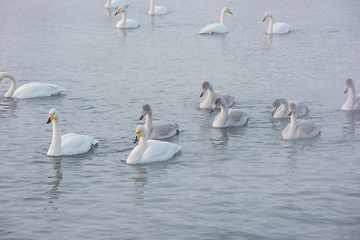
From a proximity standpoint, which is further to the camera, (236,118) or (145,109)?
(236,118)

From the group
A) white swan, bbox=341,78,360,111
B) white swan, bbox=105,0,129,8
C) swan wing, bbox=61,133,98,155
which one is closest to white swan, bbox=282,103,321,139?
white swan, bbox=341,78,360,111

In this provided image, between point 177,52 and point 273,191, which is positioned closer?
point 273,191

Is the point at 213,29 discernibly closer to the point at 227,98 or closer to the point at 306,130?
the point at 227,98

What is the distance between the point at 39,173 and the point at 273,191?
6.02 m

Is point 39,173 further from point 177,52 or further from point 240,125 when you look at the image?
point 177,52

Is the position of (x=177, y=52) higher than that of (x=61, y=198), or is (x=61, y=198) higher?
(x=177, y=52)

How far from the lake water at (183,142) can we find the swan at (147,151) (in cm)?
26

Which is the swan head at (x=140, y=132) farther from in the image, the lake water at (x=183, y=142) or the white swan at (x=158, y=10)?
the white swan at (x=158, y=10)

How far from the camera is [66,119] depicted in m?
18.8

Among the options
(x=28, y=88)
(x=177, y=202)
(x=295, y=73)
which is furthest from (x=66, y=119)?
(x=295, y=73)

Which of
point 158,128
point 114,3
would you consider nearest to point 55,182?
point 158,128

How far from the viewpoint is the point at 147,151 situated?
14727 mm

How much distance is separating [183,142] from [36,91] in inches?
322

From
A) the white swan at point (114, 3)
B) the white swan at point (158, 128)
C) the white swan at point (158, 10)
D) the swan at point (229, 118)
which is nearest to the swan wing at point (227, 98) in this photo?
the swan at point (229, 118)
